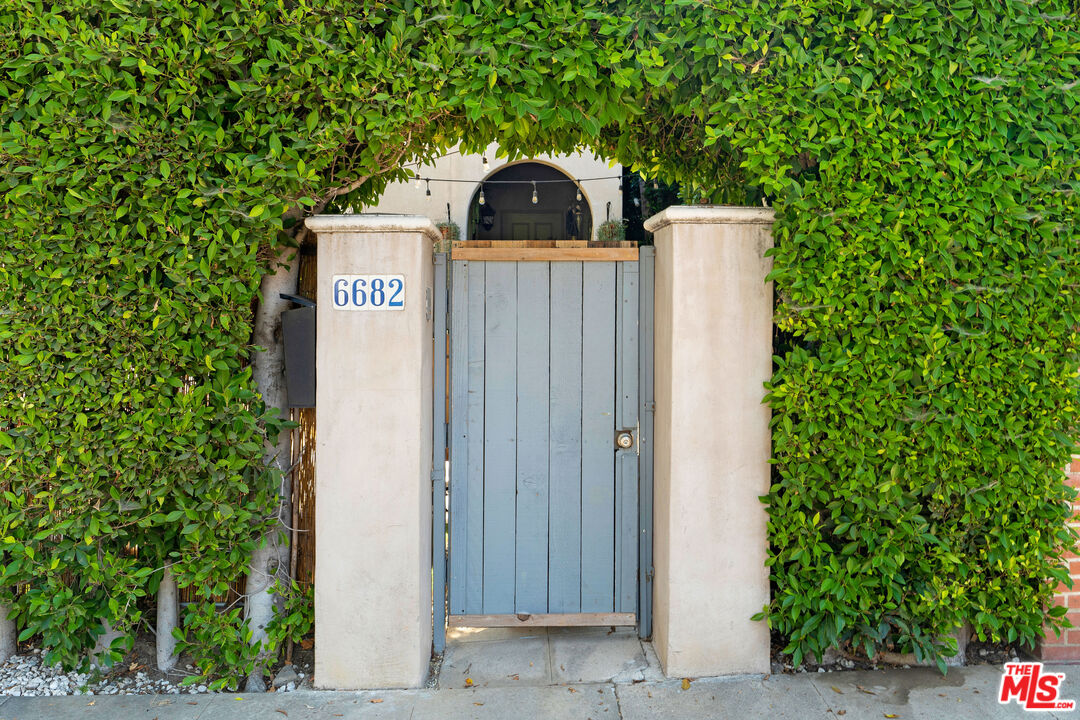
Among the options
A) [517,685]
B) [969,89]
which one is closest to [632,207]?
[969,89]

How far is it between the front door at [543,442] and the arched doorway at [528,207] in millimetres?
8947

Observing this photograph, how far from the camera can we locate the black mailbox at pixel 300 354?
3.55 metres

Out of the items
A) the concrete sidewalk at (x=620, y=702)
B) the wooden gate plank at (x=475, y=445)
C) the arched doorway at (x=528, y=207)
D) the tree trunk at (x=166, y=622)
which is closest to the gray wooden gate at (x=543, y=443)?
the wooden gate plank at (x=475, y=445)

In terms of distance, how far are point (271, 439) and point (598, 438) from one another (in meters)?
1.75

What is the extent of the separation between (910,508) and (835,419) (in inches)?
23.5

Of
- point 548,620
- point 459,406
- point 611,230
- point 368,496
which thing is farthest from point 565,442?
point 611,230

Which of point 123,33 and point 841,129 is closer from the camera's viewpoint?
point 123,33

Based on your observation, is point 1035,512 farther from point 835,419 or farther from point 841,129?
point 841,129

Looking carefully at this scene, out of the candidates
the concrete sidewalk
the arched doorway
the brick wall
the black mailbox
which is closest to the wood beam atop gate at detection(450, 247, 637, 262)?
the black mailbox

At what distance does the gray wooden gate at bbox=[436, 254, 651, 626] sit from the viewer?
3863 millimetres

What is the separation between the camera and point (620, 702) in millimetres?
3318

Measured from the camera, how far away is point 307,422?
153 inches

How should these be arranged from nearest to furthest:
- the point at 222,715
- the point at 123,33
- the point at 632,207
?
the point at 123,33
the point at 222,715
the point at 632,207

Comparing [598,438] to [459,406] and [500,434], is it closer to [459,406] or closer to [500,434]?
[500,434]
